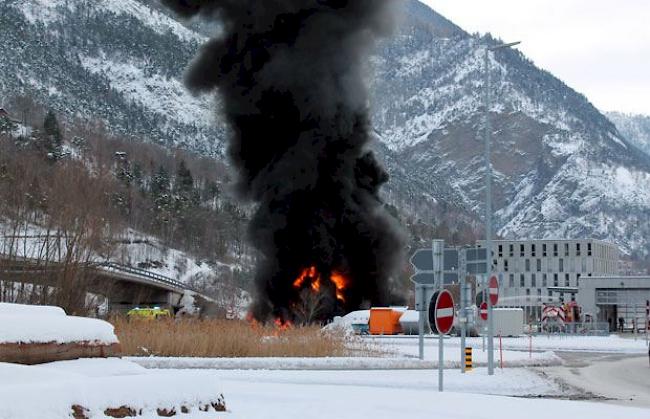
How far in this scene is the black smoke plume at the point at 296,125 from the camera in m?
58.6

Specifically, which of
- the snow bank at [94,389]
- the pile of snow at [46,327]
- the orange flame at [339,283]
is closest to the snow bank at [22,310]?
the pile of snow at [46,327]

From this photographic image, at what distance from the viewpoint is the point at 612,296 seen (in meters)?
87.0

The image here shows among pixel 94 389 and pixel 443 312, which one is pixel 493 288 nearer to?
pixel 443 312

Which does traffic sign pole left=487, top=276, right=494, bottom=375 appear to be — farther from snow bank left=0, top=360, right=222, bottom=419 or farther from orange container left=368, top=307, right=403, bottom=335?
orange container left=368, top=307, right=403, bottom=335

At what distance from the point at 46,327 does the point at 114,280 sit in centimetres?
4928

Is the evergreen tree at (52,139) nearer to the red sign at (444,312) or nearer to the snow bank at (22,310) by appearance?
the red sign at (444,312)

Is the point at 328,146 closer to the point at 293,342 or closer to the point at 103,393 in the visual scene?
the point at 293,342

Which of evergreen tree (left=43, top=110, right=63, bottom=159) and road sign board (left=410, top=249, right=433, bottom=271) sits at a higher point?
evergreen tree (left=43, top=110, right=63, bottom=159)

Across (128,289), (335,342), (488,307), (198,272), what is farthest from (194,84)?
(198,272)

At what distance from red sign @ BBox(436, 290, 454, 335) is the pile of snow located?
24.9 ft

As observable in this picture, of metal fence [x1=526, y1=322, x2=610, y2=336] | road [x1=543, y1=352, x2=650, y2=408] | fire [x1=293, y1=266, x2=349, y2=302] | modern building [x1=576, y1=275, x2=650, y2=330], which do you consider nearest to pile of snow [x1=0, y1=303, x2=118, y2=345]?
road [x1=543, y1=352, x2=650, y2=408]

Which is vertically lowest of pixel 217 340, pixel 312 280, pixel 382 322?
pixel 217 340

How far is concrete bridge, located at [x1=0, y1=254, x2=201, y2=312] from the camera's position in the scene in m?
35.6

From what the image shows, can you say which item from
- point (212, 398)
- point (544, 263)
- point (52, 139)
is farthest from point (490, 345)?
point (544, 263)
